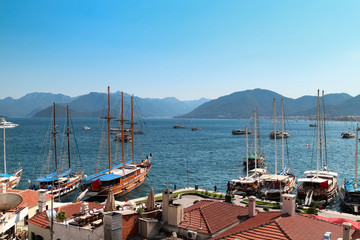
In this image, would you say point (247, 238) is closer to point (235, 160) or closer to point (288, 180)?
point (288, 180)

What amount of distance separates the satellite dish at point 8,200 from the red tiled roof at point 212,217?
38.8ft

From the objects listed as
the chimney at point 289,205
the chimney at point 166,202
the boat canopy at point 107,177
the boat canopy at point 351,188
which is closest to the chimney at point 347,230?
the chimney at point 289,205

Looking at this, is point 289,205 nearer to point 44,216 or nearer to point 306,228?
point 306,228

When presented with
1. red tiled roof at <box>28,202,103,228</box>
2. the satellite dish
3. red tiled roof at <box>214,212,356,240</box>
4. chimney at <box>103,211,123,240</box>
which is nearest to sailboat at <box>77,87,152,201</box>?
red tiled roof at <box>28,202,103,228</box>

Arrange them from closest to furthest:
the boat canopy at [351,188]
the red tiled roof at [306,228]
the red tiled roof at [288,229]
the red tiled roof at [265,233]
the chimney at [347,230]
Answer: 1. the chimney at [347,230]
2. the red tiled roof at [265,233]
3. the red tiled roof at [288,229]
4. the red tiled roof at [306,228]
5. the boat canopy at [351,188]

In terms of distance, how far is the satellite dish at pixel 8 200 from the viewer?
806 inches

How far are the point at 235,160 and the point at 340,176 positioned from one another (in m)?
27.9

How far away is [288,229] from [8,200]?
18.0 metres

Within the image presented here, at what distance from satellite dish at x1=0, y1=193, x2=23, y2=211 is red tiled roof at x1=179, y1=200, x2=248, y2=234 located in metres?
11.8

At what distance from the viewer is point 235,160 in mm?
83062

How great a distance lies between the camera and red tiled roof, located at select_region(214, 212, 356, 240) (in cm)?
1428

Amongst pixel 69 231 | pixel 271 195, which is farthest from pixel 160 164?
pixel 69 231

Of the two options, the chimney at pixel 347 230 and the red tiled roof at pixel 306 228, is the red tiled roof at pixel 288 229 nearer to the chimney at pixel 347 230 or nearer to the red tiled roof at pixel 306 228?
the red tiled roof at pixel 306 228

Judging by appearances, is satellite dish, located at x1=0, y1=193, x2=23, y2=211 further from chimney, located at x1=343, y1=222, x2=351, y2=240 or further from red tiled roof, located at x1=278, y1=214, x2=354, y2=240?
chimney, located at x1=343, y1=222, x2=351, y2=240
